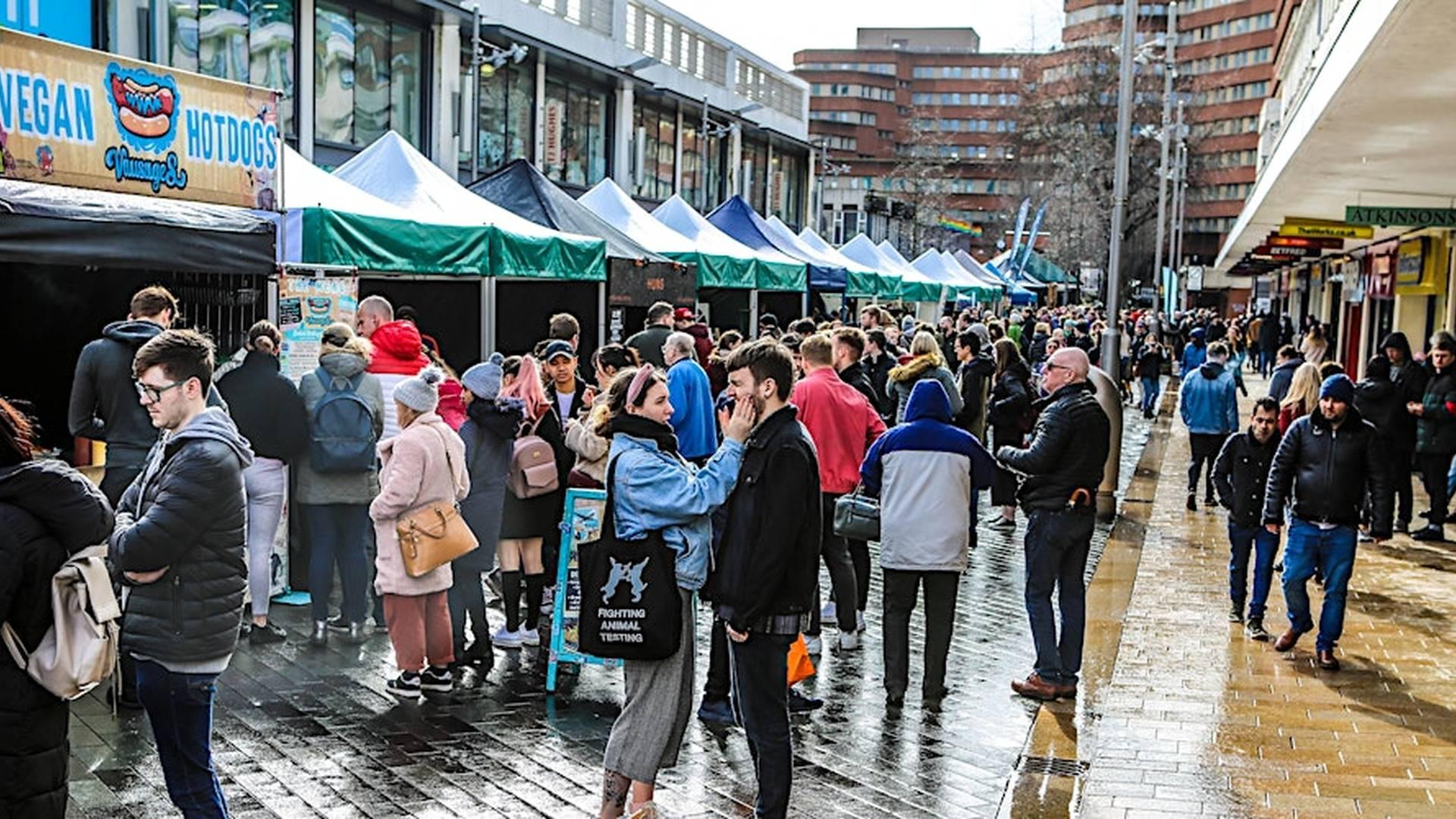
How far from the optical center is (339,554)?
30.1 ft

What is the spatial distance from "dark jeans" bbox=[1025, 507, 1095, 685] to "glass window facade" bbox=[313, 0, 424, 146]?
19465 mm

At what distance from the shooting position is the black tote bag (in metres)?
5.79

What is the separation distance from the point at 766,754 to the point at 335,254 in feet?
20.2

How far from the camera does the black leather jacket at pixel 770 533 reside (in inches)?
229

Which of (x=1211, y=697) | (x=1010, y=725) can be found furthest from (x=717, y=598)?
(x=1211, y=697)

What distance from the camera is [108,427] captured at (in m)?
7.77

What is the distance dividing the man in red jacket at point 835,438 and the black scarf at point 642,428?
10.7 feet

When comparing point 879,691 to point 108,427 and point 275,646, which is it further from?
point 108,427

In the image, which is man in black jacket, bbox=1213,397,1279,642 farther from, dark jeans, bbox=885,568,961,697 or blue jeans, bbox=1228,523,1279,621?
dark jeans, bbox=885,568,961,697

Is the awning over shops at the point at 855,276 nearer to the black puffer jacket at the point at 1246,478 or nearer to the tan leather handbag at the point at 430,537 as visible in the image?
the black puffer jacket at the point at 1246,478

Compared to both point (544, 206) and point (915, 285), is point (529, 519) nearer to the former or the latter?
point (544, 206)

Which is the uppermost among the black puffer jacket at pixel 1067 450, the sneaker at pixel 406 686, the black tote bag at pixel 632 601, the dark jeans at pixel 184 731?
the black puffer jacket at pixel 1067 450

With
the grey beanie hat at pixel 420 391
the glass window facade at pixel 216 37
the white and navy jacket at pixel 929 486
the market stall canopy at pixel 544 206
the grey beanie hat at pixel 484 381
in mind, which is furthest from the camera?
the glass window facade at pixel 216 37

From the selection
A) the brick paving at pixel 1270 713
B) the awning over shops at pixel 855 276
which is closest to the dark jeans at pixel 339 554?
the brick paving at pixel 1270 713
